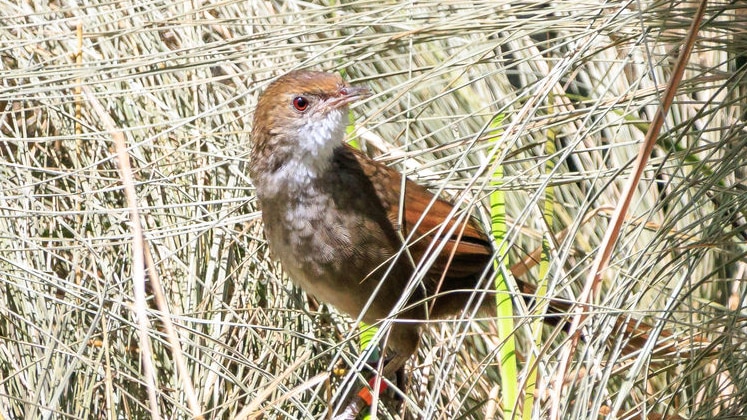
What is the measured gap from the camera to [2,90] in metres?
2.80

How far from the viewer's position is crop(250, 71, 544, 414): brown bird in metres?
3.06

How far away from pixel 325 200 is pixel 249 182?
12.5 inches

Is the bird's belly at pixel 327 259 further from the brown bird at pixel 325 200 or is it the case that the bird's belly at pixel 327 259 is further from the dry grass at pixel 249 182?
the dry grass at pixel 249 182

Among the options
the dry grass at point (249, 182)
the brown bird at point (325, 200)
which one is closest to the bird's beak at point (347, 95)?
the brown bird at point (325, 200)

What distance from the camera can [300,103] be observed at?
10.1ft

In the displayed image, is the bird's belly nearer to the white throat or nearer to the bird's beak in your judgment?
the white throat

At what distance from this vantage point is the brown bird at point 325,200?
10.0ft

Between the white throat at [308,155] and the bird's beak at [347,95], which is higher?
the bird's beak at [347,95]

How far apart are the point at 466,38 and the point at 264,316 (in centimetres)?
110

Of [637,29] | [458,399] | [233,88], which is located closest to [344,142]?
[233,88]

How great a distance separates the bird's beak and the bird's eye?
87mm

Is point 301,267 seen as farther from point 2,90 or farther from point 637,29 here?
point 637,29

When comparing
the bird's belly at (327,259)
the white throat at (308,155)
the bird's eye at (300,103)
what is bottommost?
the bird's belly at (327,259)

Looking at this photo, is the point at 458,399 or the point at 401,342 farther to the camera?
the point at 401,342
